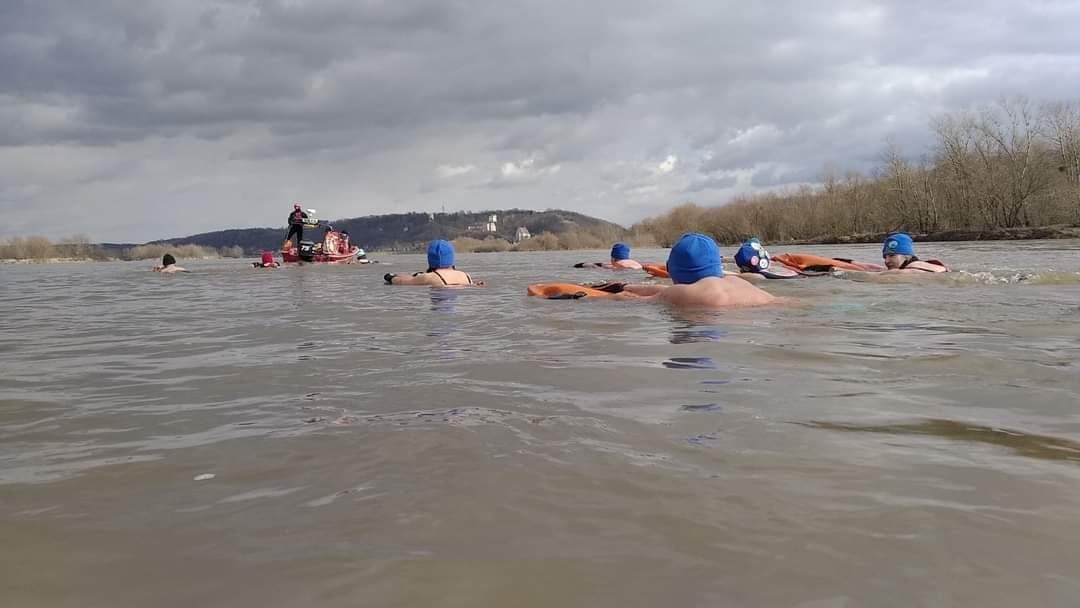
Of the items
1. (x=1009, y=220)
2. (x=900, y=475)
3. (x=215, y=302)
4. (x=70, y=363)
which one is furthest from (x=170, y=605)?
(x=1009, y=220)

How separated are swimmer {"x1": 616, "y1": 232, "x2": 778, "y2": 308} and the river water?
2.80 m

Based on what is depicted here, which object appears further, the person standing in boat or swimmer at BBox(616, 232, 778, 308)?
the person standing in boat

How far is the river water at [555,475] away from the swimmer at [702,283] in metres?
2.80

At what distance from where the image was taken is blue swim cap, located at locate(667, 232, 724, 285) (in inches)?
353

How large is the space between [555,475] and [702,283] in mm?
6716

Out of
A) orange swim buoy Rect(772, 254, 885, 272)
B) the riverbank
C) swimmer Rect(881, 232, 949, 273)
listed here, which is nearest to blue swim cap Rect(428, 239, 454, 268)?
orange swim buoy Rect(772, 254, 885, 272)

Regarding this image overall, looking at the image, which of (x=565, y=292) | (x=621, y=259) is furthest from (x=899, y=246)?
(x=621, y=259)

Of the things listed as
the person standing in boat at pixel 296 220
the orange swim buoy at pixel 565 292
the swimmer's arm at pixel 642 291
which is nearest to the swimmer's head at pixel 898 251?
the swimmer's arm at pixel 642 291

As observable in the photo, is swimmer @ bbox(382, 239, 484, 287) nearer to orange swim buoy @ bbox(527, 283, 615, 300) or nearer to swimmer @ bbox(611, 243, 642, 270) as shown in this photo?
orange swim buoy @ bbox(527, 283, 615, 300)

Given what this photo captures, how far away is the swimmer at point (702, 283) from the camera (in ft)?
28.4

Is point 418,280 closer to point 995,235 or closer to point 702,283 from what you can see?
point 702,283

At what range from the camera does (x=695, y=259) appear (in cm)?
905

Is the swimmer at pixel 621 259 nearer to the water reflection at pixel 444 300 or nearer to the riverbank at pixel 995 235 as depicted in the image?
the water reflection at pixel 444 300

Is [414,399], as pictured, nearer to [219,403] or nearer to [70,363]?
[219,403]
